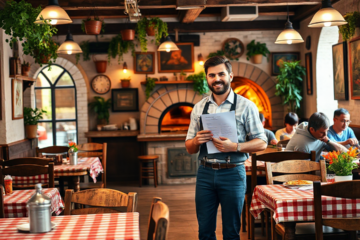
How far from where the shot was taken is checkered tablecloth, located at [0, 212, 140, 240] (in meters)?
2.05

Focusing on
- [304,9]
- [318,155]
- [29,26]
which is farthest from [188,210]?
[304,9]

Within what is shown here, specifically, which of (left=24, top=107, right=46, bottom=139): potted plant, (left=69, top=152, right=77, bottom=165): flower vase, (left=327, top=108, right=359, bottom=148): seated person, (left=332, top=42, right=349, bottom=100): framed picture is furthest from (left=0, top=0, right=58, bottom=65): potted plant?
(left=332, top=42, right=349, bottom=100): framed picture

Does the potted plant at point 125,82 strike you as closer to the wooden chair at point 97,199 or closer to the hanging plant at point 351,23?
the hanging plant at point 351,23

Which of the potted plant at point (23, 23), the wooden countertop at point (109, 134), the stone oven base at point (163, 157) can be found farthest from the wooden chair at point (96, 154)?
the stone oven base at point (163, 157)

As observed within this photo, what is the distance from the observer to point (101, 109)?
8523 millimetres

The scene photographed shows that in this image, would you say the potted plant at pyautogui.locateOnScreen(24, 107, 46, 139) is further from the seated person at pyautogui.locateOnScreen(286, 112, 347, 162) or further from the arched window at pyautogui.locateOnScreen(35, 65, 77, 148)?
the seated person at pyautogui.locateOnScreen(286, 112, 347, 162)

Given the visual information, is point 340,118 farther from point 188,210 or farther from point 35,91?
point 35,91

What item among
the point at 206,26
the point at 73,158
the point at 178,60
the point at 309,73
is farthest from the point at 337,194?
the point at 178,60

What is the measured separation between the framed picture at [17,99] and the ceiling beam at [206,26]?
187 centimetres

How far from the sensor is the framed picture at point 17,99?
651cm

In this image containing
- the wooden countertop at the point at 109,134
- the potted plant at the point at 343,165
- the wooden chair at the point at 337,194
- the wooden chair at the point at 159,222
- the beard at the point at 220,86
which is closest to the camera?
the wooden chair at the point at 159,222

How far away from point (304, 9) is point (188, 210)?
14.3ft

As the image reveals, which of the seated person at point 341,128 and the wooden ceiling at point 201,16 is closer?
the seated person at point 341,128

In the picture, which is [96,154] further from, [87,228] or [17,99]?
[87,228]
